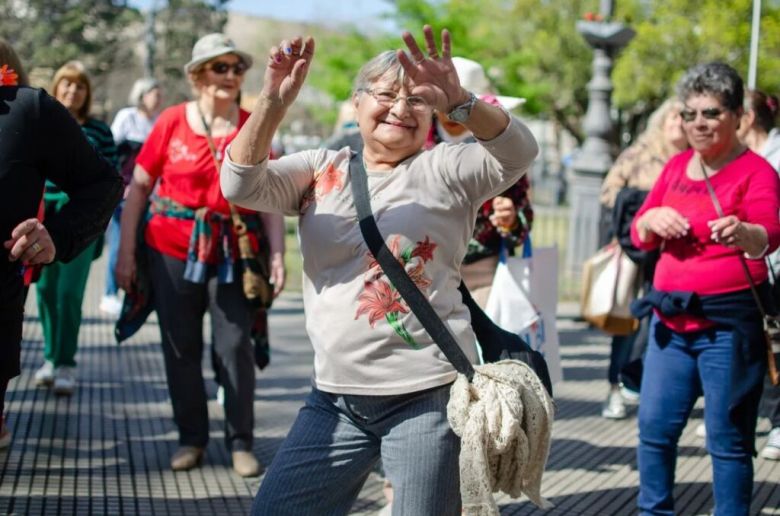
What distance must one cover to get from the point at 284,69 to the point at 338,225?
1.59ft

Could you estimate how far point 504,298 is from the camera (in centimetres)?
504

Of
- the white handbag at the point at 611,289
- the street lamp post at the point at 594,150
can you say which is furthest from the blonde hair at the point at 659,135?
the street lamp post at the point at 594,150

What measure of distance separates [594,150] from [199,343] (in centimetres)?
864

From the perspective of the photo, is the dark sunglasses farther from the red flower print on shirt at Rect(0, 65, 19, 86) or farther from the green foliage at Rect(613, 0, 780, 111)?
the green foliage at Rect(613, 0, 780, 111)

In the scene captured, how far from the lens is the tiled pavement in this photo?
16.2 feet

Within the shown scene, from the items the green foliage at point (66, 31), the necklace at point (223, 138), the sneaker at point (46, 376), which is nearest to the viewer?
the necklace at point (223, 138)

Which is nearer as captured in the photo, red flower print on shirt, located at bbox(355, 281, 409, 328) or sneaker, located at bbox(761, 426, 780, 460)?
red flower print on shirt, located at bbox(355, 281, 409, 328)

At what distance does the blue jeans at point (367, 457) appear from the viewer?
3.06 m

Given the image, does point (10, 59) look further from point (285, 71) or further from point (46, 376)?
point (46, 376)

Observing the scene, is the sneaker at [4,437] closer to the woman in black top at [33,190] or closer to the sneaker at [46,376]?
the sneaker at [46,376]

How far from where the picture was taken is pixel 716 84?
424 centimetres

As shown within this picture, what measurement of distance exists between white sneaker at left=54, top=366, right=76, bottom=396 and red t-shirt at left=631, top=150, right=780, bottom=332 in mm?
4073

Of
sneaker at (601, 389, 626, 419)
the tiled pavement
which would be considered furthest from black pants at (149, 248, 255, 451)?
sneaker at (601, 389, 626, 419)

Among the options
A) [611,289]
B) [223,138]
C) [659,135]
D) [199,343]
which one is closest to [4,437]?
[199,343]
